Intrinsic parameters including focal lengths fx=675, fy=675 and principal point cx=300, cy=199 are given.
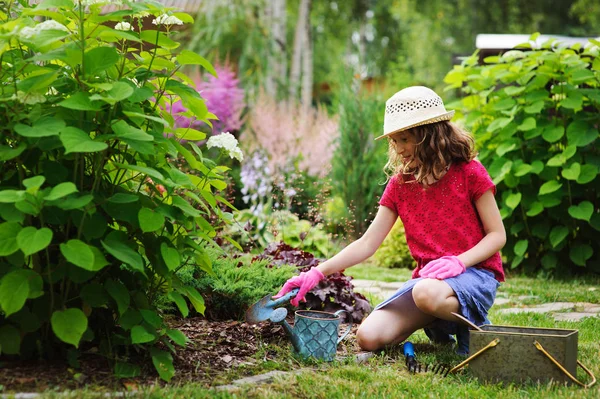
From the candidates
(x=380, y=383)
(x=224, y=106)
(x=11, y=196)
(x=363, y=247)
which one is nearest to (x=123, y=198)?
Result: (x=11, y=196)

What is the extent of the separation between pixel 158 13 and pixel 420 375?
1631 mm

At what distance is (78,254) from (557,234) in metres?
4.10

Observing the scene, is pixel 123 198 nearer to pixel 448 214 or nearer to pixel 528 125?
Answer: pixel 448 214

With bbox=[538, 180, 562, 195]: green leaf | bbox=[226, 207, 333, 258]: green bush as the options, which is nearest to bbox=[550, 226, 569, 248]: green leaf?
bbox=[538, 180, 562, 195]: green leaf

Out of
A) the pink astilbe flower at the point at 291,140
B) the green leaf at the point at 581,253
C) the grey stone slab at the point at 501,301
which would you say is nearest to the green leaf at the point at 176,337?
the grey stone slab at the point at 501,301

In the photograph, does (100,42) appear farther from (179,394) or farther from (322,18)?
(322,18)

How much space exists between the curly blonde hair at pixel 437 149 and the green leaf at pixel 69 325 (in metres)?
1.62

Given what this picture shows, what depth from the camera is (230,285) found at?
125 inches

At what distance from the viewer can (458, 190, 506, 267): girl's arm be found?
2.91 metres

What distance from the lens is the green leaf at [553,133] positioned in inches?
195

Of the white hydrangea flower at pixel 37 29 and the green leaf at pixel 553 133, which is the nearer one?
the white hydrangea flower at pixel 37 29

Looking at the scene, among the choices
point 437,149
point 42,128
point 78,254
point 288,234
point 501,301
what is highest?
point 42,128

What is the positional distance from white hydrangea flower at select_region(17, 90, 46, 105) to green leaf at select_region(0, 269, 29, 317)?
0.51m

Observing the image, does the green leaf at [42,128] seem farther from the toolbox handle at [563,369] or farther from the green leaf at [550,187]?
the green leaf at [550,187]
